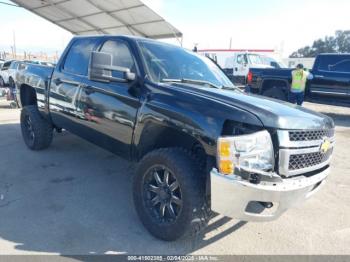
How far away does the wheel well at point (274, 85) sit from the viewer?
10656 millimetres

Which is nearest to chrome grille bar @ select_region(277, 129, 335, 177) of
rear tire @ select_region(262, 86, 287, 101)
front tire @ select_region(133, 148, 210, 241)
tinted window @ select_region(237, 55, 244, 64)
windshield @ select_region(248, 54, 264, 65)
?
front tire @ select_region(133, 148, 210, 241)

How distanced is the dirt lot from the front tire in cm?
20

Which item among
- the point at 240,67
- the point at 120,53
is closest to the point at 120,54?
the point at 120,53

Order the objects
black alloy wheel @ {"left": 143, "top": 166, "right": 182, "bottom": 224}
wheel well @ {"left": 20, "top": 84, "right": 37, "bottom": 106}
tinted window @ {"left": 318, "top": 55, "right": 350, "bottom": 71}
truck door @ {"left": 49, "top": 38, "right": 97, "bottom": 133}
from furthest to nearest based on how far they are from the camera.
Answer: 1. tinted window @ {"left": 318, "top": 55, "right": 350, "bottom": 71}
2. wheel well @ {"left": 20, "top": 84, "right": 37, "bottom": 106}
3. truck door @ {"left": 49, "top": 38, "right": 97, "bottom": 133}
4. black alloy wheel @ {"left": 143, "top": 166, "right": 182, "bottom": 224}

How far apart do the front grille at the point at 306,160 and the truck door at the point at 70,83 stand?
277cm

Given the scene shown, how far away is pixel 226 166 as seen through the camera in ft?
7.54

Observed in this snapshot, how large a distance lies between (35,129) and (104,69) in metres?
2.65

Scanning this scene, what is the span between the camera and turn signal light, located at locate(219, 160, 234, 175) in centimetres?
229

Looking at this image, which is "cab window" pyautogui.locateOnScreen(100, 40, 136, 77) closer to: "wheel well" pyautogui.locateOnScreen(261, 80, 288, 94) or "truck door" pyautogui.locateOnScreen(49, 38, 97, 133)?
"truck door" pyautogui.locateOnScreen(49, 38, 97, 133)

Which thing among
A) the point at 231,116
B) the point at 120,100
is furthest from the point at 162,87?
the point at 231,116

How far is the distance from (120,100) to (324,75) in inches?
361

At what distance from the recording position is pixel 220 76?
4.10 meters

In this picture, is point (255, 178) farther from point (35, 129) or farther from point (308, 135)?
point (35, 129)

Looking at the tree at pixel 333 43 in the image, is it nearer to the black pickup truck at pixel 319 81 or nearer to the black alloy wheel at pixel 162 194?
the black pickup truck at pixel 319 81
